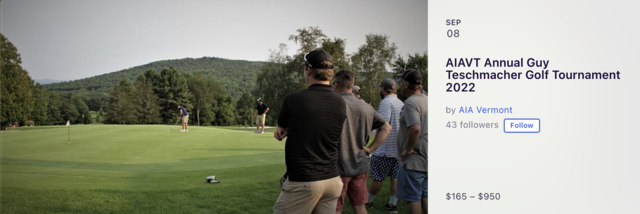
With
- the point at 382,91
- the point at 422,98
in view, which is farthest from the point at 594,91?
the point at 382,91

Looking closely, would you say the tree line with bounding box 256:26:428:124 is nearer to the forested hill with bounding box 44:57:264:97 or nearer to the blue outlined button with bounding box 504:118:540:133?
the forested hill with bounding box 44:57:264:97

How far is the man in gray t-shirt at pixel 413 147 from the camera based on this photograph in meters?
3.58

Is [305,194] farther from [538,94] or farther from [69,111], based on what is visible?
[69,111]

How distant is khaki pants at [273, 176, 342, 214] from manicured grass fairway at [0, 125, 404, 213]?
2501mm

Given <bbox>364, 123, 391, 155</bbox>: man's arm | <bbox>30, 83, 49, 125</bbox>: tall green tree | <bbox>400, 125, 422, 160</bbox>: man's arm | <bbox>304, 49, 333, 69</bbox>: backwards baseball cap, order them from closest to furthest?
<bbox>304, 49, 333, 69</bbox>: backwards baseball cap → <bbox>364, 123, 391, 155</bbox>: man's arm → <bbox>400, 125, 422, 160</bbox>: man's arm → <bbox>30, 83, 49, 125</bbox>: tall green tree

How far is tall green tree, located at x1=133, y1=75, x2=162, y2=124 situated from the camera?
6.11 m

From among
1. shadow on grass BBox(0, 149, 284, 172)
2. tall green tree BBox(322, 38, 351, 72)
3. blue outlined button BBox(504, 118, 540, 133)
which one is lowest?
shadow on grass BBox(0, 149, 284, 172)

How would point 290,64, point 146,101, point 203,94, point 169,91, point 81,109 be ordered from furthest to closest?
point 290,64, point 203,94, point 169,91, point 146,101, point 81,109

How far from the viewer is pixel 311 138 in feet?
8.33

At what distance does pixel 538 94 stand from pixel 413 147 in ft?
3.35

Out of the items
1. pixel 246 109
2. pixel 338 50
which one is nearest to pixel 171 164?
pixel 246 109

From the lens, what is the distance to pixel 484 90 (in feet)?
11.2

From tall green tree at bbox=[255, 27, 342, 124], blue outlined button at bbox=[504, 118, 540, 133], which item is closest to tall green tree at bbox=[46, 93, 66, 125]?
tall green tree at bbox=[255, 27, 342, 124]

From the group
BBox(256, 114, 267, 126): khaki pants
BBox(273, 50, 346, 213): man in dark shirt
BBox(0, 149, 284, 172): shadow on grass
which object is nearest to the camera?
BBox(273, 50, 346, 213): man in dark shirt
